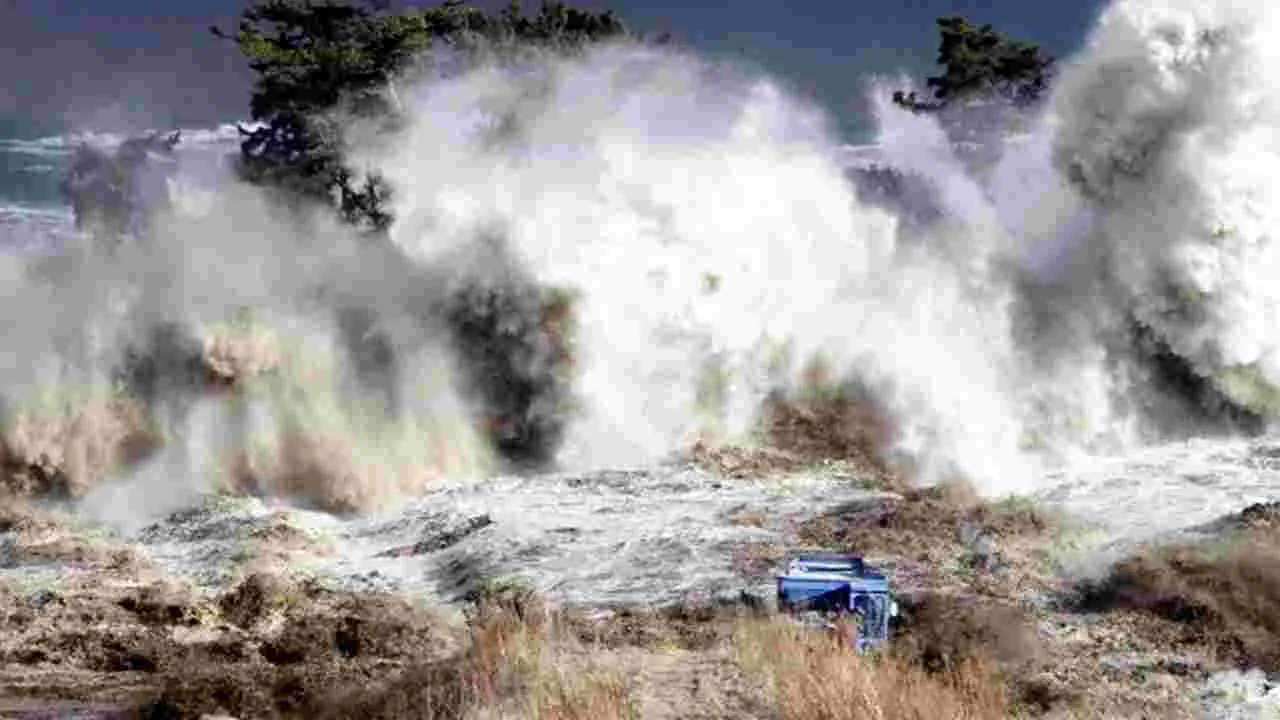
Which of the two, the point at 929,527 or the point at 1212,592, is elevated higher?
the point at 929,527

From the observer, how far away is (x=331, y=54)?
144 feet

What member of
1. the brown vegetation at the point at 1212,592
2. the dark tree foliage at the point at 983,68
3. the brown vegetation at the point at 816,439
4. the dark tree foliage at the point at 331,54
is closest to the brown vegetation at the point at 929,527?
the brown vegetation at the point at 1212,592

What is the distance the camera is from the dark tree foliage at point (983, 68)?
5828 cm

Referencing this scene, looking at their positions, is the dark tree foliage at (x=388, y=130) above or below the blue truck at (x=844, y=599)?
above

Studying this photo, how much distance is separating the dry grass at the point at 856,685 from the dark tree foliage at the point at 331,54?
26783 mm

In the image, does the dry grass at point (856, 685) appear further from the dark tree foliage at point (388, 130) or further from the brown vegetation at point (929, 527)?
the dark tree foliage at point (388, 130)

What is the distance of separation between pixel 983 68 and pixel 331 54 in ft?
75.3

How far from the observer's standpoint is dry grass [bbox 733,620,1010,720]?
435 inches

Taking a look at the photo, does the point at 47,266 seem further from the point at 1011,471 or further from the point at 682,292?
the point at 1011,471

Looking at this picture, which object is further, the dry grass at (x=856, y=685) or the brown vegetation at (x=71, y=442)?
the brown vegetation at (x=71, y=442)

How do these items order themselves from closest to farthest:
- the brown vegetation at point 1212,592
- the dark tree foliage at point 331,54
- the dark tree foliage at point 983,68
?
the brown vegetation at point 1212,592
the dark tree foliage at point 331,54
the dark tree foliage at point 983,68

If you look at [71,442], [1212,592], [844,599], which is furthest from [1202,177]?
[71,442]

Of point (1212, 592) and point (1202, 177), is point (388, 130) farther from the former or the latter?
point (1212, 592)

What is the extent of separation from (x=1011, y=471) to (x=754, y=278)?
5.39m
